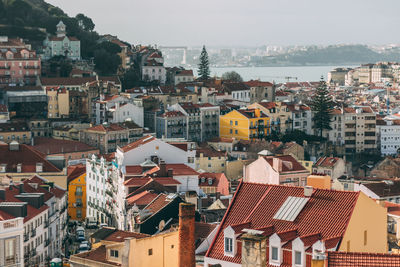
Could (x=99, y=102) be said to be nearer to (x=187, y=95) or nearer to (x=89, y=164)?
(x=187, y=95)

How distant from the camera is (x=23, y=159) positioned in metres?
44.1

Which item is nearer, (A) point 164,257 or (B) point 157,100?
(A) point 164,257

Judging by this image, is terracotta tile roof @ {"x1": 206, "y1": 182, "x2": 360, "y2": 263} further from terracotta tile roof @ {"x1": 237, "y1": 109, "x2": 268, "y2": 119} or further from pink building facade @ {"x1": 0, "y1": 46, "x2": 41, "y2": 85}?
pink building facade @ {"x1": 0, "y1": 46, "x2": 41, "y2": 85}

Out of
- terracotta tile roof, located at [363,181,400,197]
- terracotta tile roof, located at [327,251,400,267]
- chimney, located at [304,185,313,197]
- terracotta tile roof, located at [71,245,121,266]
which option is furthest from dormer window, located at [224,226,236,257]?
terracotta tile roof, located at [363,181,400,197]

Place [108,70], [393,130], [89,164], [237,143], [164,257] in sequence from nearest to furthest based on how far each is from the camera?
[164,257], [89,164], [237,143], [393,130], [108,70]

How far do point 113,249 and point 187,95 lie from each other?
62.7 metres

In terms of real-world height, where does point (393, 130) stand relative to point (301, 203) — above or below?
below

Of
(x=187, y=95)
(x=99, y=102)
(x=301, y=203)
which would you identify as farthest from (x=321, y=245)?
(x=187, y=95)

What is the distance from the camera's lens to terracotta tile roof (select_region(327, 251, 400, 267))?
14.4m

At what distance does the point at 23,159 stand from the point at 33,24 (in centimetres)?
5419

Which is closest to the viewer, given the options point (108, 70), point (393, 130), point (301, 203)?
point (301, 203)

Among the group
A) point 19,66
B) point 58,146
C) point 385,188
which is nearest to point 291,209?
point 385,188

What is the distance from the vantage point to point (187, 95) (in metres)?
84.4

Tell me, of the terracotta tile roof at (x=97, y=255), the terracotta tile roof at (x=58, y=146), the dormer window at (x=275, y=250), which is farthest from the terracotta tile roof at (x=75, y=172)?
the dormer window at (x=275, y=250)
